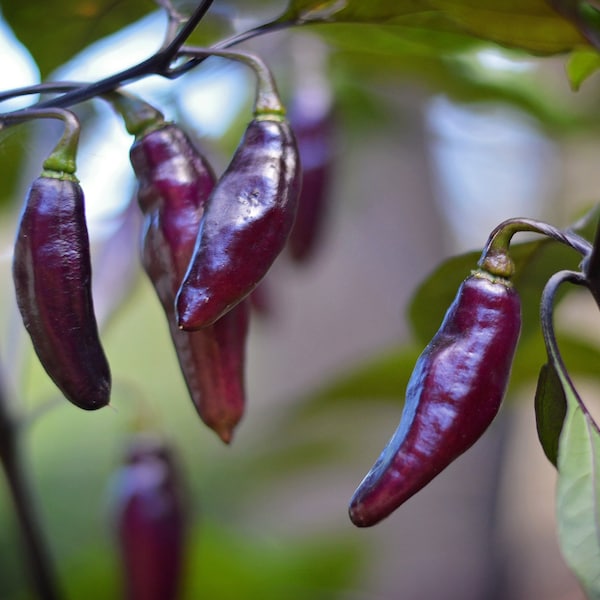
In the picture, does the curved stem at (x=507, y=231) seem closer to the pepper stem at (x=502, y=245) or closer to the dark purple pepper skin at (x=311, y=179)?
the pepper stem at (x=502, y=245)

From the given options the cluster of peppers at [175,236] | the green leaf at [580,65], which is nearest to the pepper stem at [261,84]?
the cluster of peppers at [175,236]

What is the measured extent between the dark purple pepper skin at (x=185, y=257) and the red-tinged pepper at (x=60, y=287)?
5 cm

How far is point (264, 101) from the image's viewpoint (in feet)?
1.33

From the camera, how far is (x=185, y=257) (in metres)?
0.41

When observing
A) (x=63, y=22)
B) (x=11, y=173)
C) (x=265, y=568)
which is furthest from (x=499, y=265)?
(x=265, y=568)

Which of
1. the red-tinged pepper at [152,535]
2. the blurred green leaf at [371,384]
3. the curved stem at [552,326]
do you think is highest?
the curved stem at [552,326]

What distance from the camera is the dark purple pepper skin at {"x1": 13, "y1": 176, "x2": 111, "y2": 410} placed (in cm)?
Answer: 37

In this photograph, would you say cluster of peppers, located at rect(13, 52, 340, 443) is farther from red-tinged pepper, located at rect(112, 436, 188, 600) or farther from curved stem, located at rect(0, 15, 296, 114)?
red-tinged pepper, located at rect(112, 436, 188, 600)

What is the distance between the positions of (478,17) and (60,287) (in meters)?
0.25

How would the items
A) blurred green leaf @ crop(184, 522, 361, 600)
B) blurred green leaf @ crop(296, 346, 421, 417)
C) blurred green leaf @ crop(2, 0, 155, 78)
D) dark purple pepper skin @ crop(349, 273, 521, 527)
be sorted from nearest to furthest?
dark purple pepper skin @ crop(349, 273, 521, 527) → blurred green leaf @ crop(2, 0, 155, 78) → blurred green leaf @ crop(296, 346, 421, 417) → blurred green leaf @ crop(184, 522, 361, 600)

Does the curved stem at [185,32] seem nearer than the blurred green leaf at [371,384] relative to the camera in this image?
Yes

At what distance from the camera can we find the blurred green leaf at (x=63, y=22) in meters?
0.61

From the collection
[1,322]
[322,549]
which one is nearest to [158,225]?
[322,549]

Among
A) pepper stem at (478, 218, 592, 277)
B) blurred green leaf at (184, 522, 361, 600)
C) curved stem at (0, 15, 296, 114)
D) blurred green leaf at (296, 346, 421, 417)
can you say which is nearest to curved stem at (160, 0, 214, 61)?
curved stem at (0, 15, 296, 114)
